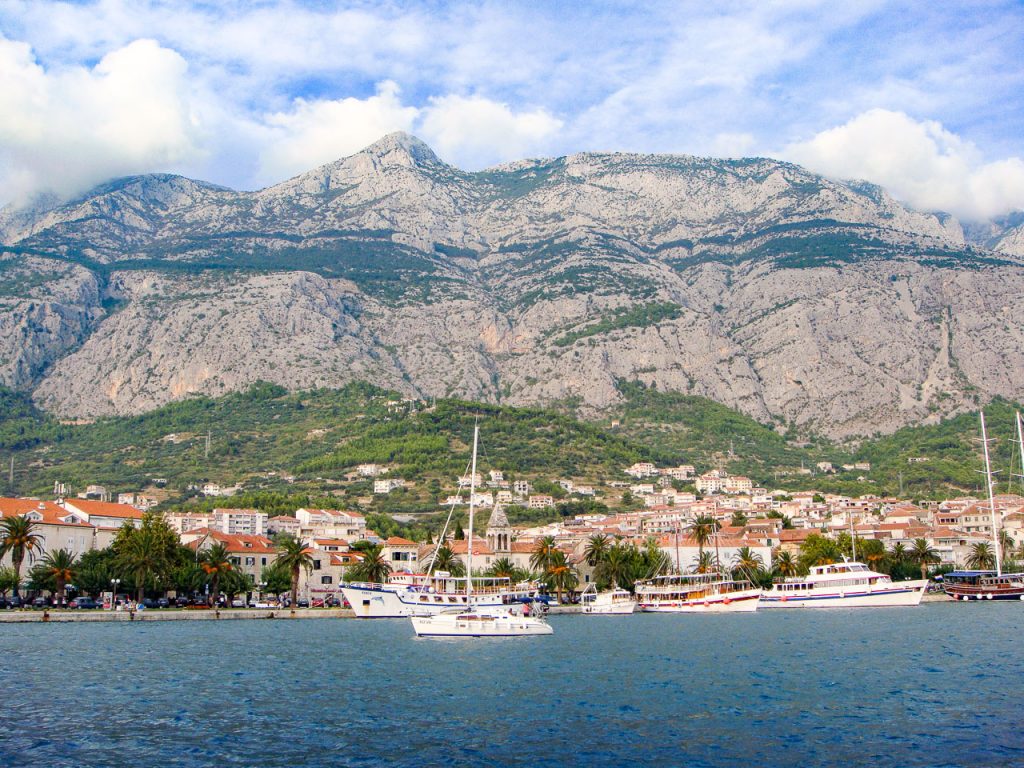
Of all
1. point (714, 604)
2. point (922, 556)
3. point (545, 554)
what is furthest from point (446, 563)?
point (922, 556)

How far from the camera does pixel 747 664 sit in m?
51.9

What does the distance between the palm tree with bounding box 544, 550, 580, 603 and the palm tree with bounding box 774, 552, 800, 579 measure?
24904mm

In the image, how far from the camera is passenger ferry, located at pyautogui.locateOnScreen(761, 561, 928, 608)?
105312 mm

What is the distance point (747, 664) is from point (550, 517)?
117821mm

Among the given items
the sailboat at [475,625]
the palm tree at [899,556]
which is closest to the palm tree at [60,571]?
the sailboat at [475,625]

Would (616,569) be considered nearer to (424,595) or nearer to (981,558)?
(424,595)

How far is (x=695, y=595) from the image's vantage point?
4316 inches

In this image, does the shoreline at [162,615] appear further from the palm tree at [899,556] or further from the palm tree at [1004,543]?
the palm tree at [1004,543]

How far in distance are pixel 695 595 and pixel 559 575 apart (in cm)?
1755

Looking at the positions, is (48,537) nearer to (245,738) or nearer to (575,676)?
(575,676)

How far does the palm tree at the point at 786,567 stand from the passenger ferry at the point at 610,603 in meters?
20.9

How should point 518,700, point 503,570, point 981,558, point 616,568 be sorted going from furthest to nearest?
point 981,558 → point 616,568 → point 503,570 → point 518,700

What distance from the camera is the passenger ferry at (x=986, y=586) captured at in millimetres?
107625

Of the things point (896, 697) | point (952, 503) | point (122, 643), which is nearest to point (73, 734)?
point (896, 697)
